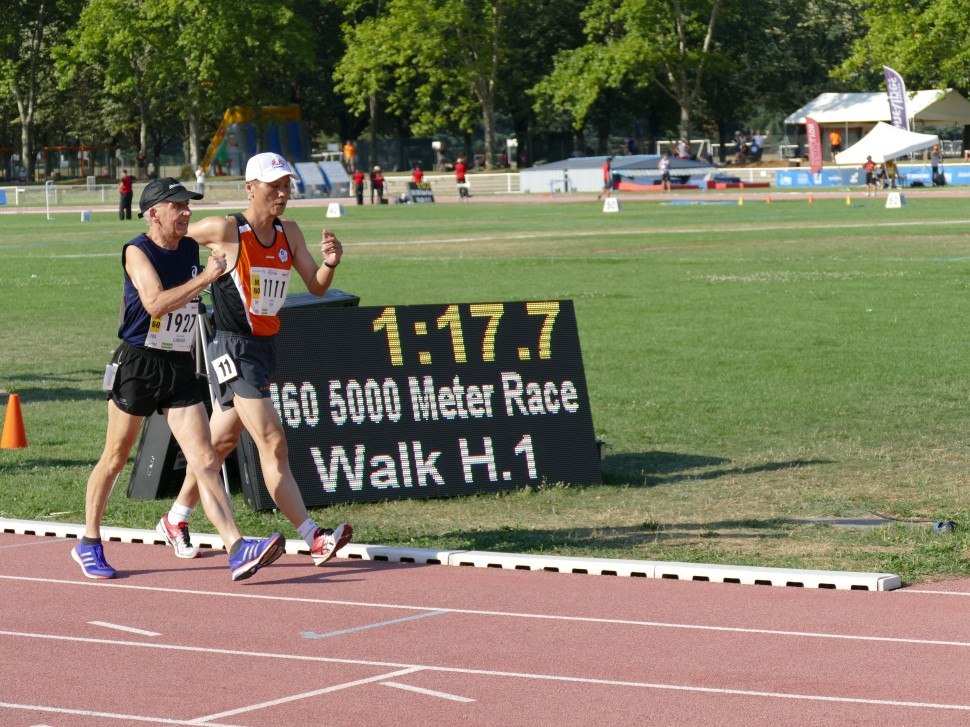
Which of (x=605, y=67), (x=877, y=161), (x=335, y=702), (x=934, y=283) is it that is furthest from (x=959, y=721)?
(x=605, y=67)

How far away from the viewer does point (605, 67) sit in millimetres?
87750

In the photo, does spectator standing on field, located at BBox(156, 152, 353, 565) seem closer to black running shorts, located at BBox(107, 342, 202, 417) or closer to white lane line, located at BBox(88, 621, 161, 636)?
black running shorts, located at BBox(107, 342, 202, 417)

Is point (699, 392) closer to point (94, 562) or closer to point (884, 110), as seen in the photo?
point (94, 562)

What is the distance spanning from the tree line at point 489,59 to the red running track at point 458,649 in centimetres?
7940

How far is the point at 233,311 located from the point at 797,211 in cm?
4527

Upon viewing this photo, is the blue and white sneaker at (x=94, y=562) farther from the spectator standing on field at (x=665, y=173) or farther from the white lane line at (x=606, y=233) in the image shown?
the spectator standing on field at (x=665, y=173)

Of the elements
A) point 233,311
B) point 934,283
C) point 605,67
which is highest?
point 605,67

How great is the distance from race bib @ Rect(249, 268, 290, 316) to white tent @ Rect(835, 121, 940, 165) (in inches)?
2444

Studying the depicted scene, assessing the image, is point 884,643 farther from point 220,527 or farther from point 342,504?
point 342,504

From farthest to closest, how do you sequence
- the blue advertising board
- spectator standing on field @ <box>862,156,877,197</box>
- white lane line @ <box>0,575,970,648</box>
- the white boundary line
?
the blue advertising board, spectator standing on field @ <box>862,156,877,197</box>, white lane line @ <box>0,575,970,648</box>, the white boundary line

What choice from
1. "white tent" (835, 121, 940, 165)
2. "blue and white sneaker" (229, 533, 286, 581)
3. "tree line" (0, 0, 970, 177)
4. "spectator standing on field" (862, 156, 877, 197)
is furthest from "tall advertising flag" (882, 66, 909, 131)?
"blue and white sneaker" (229, 533, 286, 581)

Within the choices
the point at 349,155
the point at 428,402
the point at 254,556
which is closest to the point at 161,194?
the point at 254,556

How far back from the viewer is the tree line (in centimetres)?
8838

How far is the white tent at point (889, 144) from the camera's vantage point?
6762 centimetres
